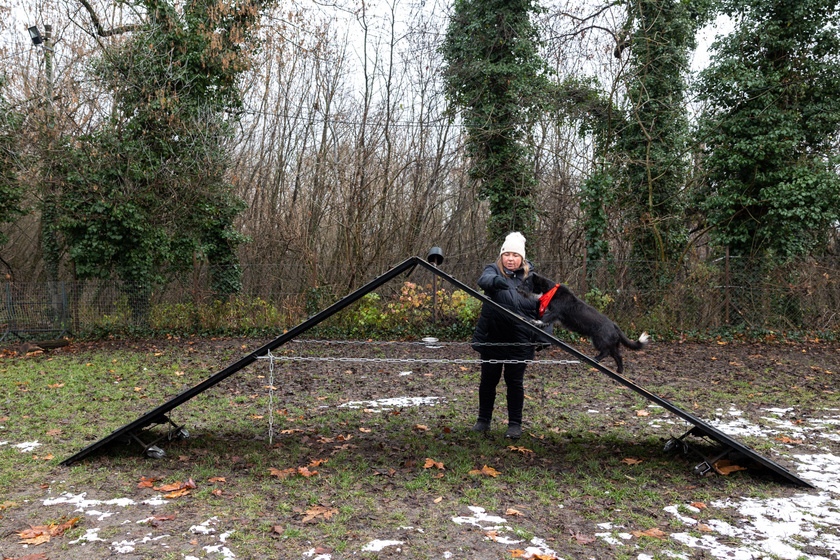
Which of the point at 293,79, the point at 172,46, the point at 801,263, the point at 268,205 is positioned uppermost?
the point at 293,79

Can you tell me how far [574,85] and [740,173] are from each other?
4.31 meters

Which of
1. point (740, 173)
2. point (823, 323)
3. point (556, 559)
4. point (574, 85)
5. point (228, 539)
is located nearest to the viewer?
point (556, 559)

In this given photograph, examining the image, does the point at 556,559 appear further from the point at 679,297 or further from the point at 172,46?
the point at 172,46

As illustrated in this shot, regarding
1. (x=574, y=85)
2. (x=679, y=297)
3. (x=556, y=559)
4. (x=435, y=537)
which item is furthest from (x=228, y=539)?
(x=574, y=85)

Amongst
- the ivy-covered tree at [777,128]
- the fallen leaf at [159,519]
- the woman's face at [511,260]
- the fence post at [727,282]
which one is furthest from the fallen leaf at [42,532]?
the ivy-covered tree at [777,128]

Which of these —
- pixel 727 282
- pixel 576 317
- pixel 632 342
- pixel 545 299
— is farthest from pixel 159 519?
pixel 727 282

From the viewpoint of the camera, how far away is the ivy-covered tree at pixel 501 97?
13.6 metres

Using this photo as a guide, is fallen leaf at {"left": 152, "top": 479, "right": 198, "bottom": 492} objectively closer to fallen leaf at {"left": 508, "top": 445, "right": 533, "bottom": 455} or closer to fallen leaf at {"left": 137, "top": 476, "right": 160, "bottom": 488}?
fallen leaf at {"left": 137, "top": 476, "right": 160, "bottom": 488}

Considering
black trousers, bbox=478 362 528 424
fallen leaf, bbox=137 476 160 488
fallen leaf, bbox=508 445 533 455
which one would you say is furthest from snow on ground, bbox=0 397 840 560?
black trousers, bbox=478 362 528 424

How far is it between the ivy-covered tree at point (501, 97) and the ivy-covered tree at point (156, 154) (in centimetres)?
514

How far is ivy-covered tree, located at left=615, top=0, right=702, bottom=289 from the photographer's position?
1332 cm

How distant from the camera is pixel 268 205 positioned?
16.9 metres

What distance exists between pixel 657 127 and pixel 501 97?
364cm

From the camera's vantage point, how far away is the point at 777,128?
1234 cm
